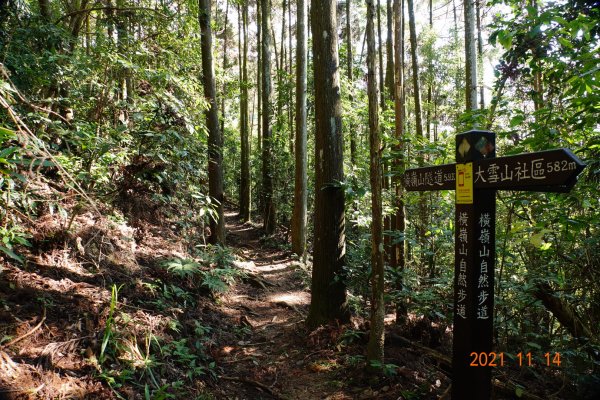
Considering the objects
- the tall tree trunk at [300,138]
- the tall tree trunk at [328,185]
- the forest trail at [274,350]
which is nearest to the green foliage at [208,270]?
the forest trail at [274,350]

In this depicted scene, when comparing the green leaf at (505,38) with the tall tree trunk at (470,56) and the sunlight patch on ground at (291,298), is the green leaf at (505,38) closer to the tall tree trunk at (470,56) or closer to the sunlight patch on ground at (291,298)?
the tall tree trunk at (470,56)

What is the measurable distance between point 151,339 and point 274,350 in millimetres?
1922

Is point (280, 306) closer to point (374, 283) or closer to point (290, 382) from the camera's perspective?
point (290, 382)

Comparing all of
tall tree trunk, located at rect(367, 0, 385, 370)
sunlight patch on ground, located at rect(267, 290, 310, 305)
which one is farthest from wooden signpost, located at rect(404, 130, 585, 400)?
sunlight patch on ground, located at rect(267, 290, 310, 305)

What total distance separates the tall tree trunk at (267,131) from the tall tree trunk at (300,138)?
292 cm

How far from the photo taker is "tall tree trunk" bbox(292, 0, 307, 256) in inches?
389

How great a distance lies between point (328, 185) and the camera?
5.48 m

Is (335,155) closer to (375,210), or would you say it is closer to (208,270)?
(375,210)

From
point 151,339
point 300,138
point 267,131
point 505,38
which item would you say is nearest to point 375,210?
point 505,38

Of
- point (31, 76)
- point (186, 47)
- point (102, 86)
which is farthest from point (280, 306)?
point (186, 47)

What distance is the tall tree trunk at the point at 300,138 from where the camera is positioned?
9.88 metres

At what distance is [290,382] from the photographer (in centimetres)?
454

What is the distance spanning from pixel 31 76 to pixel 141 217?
2.57 m
